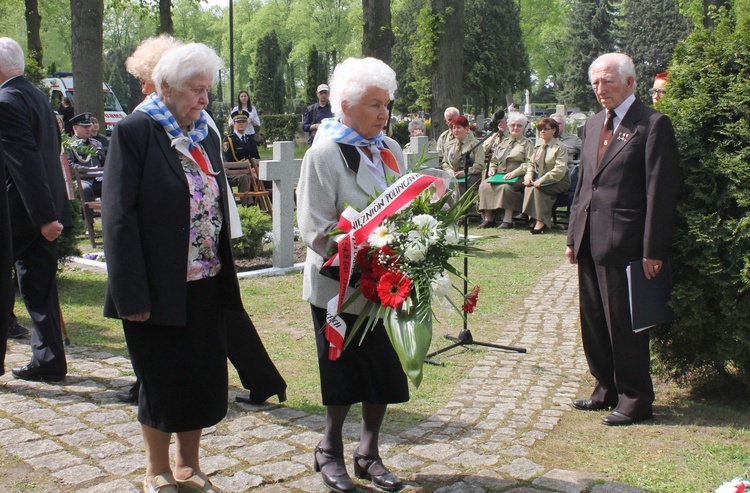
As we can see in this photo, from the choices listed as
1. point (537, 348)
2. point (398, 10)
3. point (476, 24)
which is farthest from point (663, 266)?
point (398, 10)

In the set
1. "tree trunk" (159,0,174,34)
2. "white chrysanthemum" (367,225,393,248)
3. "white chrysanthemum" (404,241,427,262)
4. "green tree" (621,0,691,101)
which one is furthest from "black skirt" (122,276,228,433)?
"green tree" (621,0,691,101)

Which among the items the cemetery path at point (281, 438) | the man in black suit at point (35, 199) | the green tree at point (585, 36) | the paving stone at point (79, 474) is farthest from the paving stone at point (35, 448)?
the green tree at point (585, 36)

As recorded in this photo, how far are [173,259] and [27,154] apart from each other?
244cm

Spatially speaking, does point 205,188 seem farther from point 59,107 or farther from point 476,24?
point 476,24

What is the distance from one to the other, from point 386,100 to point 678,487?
2244 mm

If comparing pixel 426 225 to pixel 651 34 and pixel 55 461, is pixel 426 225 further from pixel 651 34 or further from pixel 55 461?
pixel 651 34

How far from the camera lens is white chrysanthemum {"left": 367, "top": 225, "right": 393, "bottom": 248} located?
342 centimetres

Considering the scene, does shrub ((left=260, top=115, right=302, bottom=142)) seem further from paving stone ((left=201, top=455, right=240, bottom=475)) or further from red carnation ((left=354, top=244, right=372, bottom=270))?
red carnation ((left=354, top=244, right=372, bottom=270))

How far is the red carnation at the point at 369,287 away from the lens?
346 centimetres

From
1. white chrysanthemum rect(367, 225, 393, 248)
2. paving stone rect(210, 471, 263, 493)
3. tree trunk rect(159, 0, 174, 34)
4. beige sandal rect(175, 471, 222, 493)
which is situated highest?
tree trunk rect(159, 0, 174, 34)

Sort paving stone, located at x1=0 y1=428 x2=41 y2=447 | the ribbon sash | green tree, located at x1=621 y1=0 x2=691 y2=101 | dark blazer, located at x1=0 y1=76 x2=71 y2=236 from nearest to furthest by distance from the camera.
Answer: the ribbon sash
paving stone, located at x1=0 y1=428 x2=41 y2=447
dark blazer, located at x1=0 y1=76 x2=71 y2=236
green tree, located at x1=621 y1=0 x2=691 y2=101

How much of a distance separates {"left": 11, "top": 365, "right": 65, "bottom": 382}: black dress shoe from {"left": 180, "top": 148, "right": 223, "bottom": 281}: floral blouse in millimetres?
2426

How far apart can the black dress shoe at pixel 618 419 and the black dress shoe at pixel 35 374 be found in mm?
3522

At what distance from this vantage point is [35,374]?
18.1 ft
